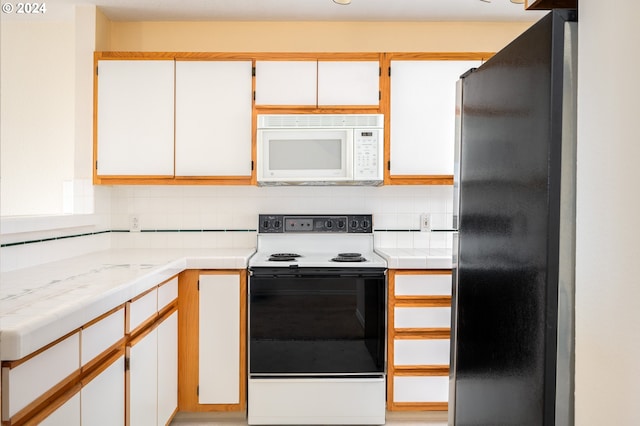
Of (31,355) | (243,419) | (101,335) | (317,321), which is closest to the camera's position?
(31,355)

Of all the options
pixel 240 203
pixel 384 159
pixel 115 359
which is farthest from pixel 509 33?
pixel 115 359

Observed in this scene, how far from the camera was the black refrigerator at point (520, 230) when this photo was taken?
34.0 inches

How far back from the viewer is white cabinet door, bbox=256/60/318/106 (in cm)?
287

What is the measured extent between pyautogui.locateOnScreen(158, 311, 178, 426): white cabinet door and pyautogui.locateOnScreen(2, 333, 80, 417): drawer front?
88 cm

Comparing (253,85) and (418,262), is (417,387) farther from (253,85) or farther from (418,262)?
(253,85)

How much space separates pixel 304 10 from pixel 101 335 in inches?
89.7

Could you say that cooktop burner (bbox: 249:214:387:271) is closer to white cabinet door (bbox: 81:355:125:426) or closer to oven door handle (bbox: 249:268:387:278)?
oven door handle (bbox: 249:268:387:278)

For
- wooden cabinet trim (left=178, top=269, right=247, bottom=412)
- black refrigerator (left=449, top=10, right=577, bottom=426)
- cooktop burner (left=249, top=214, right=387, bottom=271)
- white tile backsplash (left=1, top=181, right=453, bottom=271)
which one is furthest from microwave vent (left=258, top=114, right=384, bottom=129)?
black refrigerator (left=449, top=10, right=577, bottom=426)

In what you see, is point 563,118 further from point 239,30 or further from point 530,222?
point 239,30

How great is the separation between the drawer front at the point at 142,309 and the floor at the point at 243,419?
86 cm

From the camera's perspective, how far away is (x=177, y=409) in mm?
2619

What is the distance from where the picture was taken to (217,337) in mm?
2611

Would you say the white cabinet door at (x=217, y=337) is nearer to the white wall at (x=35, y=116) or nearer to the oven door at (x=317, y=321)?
the oven door at (x=317, y=321)

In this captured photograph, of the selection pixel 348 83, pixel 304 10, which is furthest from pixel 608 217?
pixel 304 10
